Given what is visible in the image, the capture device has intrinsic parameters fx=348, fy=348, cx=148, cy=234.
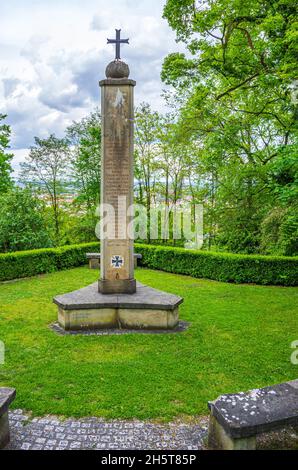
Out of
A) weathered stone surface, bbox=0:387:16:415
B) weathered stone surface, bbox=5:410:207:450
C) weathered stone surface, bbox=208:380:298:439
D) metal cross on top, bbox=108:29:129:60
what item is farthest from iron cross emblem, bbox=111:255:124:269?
weathered stone surface, bbox=208:380:298:439

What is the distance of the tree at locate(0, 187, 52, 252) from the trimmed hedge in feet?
3.05

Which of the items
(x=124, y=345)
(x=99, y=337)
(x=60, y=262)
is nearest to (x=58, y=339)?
(x=99, y=337)

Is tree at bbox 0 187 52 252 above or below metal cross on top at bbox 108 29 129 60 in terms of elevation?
below

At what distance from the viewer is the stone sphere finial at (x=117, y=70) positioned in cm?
752

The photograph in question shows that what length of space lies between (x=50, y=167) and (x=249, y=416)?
19.6 metres

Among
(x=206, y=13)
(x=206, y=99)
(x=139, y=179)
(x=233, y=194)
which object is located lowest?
(x=233, y=194)

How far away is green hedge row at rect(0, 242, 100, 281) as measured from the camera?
12231 millimetres

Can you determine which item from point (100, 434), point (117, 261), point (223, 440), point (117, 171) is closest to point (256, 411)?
point (223, 440)

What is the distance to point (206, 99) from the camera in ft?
39.2

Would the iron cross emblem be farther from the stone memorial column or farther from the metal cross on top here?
the metal cross on top

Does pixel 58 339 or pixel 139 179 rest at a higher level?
pixel 139 179

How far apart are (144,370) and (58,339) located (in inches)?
82.3

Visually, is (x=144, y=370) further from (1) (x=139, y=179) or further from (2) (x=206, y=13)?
(1) (x=139, y=179)

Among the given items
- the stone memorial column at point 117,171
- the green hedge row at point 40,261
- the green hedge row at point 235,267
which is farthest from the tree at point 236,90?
the green hedge row at point 40,261
